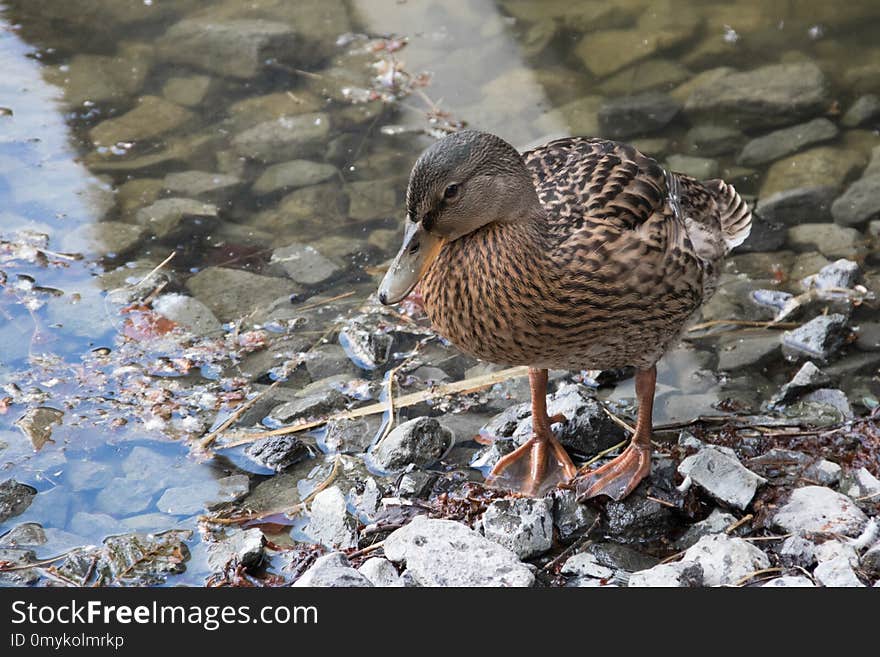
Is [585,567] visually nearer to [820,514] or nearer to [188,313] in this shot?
[820,514]

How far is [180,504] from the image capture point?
3.99m

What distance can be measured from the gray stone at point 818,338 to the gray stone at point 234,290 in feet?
8.02

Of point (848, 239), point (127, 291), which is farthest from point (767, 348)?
point (127, 291)

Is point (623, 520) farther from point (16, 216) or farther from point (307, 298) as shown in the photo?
point (16, 216)

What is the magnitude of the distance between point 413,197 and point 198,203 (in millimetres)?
2791

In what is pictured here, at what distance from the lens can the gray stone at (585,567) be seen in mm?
3463

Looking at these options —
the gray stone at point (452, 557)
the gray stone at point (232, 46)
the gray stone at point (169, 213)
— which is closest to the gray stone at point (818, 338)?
the gray stone at point (452, 557)

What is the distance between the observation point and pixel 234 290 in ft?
17.1

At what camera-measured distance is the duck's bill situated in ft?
11.1

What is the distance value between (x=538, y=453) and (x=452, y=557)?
0.86m

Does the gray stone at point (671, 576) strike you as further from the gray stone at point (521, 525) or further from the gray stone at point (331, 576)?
the gray stone at point (331, 576)

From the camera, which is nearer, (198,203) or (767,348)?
(767,348)

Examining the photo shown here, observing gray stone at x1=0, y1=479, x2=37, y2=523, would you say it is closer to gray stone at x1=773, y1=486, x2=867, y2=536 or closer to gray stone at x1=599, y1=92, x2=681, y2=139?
gray stone at x1=773, y1=486, x2=867, y2=536

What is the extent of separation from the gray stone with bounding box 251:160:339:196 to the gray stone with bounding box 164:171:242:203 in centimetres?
15
